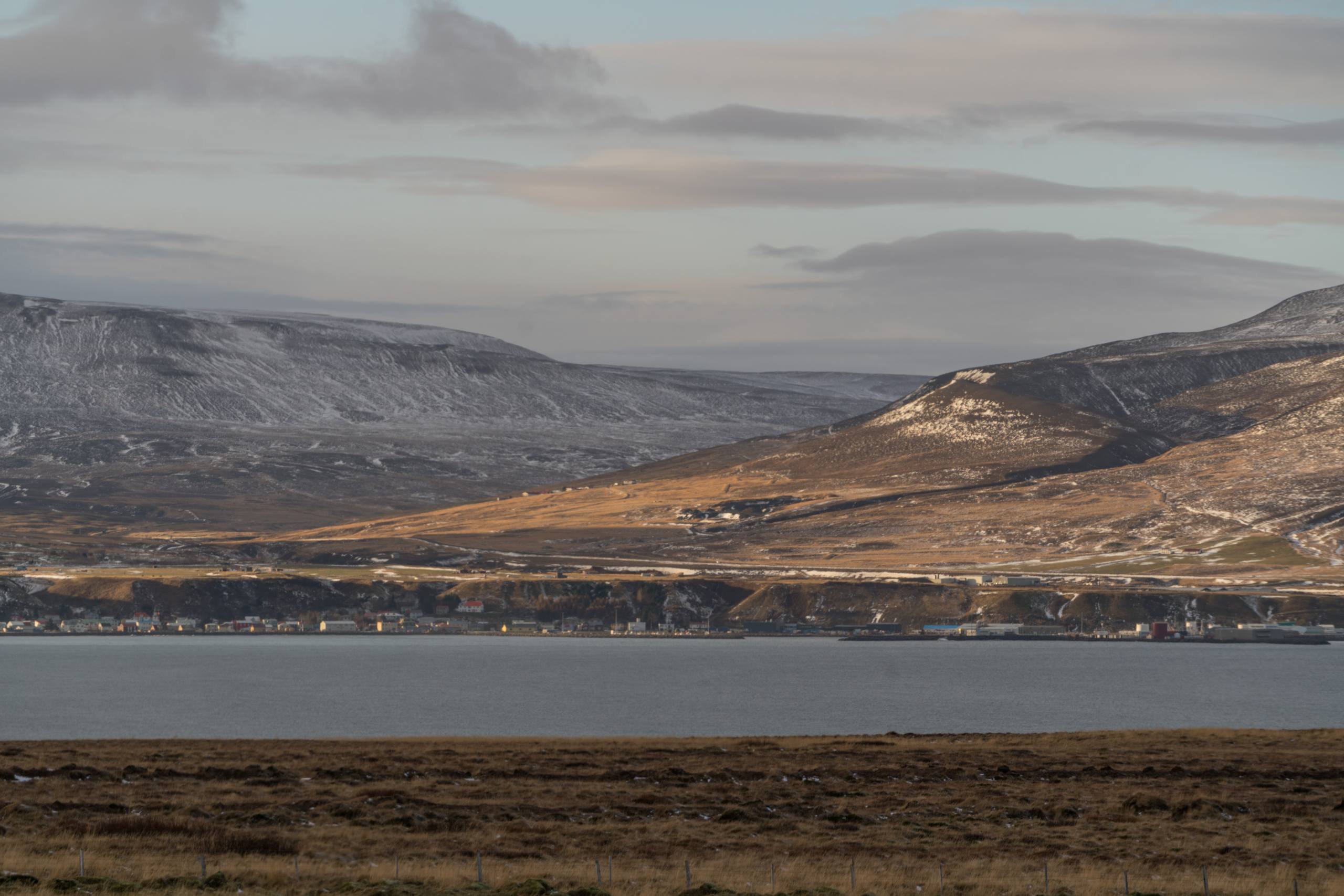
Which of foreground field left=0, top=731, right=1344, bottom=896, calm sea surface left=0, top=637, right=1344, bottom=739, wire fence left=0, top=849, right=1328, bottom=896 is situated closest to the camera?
wire fence left=0, top=849, right=1328, bottom=896

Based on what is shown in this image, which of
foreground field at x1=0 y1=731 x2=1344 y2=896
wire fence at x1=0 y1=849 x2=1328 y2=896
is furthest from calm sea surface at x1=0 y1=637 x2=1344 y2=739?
wire fence at x1=0 y1=849 x2=1328 y2=896

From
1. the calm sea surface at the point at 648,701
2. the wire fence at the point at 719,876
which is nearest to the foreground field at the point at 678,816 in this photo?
the wire fence at the point at 719,876

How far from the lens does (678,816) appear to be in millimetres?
48719

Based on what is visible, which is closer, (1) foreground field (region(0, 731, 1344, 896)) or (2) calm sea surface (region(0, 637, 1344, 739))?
(1) foreground field (region(0, 731, 1344, 896))

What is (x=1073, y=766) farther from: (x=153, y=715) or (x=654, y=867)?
(x=153, y=715)

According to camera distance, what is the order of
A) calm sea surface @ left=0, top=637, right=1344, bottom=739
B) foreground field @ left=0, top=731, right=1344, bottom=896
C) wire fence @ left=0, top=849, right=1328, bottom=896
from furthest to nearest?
calm sea surface @ left=0, top=637, right=1344, bottom=739 → foreground field @ left=0, top=731, right=1344, bottom=896 → wire fence @ left=0, top=849, right=1328, bottom=896

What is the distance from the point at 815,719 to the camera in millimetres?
122062

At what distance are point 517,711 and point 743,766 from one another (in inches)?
2687

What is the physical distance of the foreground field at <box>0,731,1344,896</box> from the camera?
3694cm

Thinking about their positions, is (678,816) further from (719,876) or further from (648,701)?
(648,701)

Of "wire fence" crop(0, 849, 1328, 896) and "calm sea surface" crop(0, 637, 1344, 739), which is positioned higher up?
"wire fence" crop(0, 849, 1328, 896)

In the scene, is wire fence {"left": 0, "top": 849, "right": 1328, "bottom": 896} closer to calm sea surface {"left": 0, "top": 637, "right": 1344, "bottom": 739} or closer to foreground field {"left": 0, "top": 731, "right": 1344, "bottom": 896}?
foreground field {"left": 0, "top": 731, "right": 1344, "bottom": 896}

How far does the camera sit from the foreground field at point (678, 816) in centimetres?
3694

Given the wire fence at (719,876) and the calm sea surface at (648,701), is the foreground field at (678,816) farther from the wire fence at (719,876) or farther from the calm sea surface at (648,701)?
the calm sea surface at (648,701)
